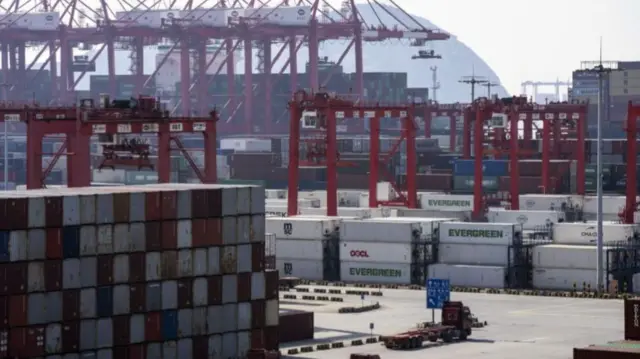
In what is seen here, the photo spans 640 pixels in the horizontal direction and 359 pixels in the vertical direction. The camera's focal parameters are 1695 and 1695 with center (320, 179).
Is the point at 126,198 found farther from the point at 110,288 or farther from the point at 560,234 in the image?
the point at 560,234

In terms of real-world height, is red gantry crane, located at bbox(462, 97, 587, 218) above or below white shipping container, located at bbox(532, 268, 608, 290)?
above

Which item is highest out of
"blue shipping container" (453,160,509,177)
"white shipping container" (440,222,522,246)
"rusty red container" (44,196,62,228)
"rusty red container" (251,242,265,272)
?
"blue shipping container" (453,160,509,177)

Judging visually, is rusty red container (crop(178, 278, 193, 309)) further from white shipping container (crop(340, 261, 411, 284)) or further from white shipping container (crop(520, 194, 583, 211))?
white shipping container (crop(520, 194, 583, 211))

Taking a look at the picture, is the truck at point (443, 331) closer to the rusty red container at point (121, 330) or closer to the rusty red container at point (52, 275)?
the rusty red container at point (121, 330)

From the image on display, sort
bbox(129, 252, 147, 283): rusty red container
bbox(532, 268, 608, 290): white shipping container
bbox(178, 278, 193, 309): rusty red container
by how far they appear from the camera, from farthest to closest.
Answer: bbox(532, 268, 608, 290): white shipping container → bbox(178, 278, 193, 309): rusty red container → bbox(129, 252, 147, 283): rusty red container

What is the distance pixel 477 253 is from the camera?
9550cm

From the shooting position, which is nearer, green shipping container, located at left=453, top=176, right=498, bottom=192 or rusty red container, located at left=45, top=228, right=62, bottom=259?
rusty red container, located at left=45, top=228, right=62, bottom=259

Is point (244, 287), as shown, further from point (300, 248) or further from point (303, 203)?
point (303, 203)

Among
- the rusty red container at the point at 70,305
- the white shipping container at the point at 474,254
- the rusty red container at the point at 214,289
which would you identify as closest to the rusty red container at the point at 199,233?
the rusty red container at the point at 214,289

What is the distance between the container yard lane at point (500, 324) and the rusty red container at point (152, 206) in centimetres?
976

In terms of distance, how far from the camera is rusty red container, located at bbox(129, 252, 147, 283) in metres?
58.9

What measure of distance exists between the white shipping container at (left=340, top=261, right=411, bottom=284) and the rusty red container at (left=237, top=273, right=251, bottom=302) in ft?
113

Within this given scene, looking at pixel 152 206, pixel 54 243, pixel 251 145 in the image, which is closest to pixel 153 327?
pixel 152 206

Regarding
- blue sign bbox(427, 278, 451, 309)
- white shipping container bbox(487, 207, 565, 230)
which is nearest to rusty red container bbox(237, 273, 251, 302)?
blue sign bbox(427, 278, 451, 309)
